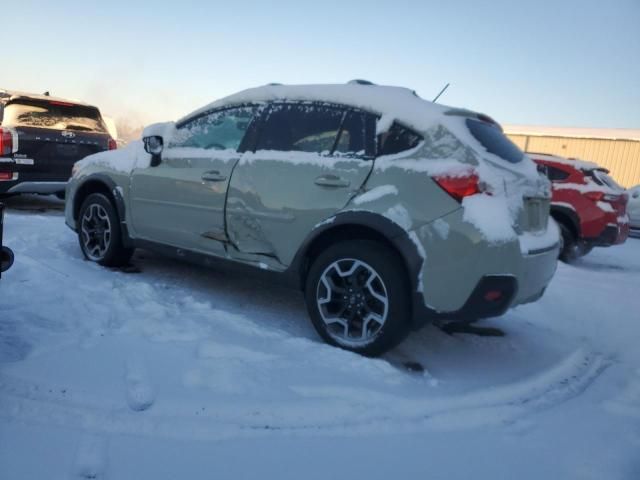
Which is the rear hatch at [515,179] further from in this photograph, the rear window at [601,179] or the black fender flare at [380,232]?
the rear window at [601,179]

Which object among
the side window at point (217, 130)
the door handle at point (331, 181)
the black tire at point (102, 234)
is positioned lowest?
the black tire at point (102, 234)

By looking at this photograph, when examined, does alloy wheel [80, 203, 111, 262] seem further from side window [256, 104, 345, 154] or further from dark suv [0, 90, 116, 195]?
dark suv [0, 90, 116, 195]

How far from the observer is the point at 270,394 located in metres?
2.51

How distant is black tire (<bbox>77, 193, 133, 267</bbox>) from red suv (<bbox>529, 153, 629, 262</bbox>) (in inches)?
240

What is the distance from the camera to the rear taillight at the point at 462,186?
8.96 feet

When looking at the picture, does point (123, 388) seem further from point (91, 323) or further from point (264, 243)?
point (264, 243)

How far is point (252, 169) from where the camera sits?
3.54 metres

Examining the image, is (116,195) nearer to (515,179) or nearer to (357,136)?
(357,136)

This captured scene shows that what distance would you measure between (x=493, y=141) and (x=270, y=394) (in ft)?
6.77

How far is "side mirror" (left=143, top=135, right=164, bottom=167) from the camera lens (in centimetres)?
418

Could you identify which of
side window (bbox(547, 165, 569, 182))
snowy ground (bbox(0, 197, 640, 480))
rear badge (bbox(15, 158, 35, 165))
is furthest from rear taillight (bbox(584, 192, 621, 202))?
rear badge (bbox(15, 158, 35, 165))

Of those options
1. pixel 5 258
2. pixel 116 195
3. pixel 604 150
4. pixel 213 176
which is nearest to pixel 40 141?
pixel 116 195

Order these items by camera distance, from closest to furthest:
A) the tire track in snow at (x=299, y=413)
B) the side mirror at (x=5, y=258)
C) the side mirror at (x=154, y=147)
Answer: the tire track in snow at (x=299, y=413) < the side mirror at (x=5, y=258) < the side mirror at (x=154, y=147)

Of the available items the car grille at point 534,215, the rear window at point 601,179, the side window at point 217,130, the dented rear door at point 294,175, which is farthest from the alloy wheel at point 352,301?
the rear window at point 601,179
